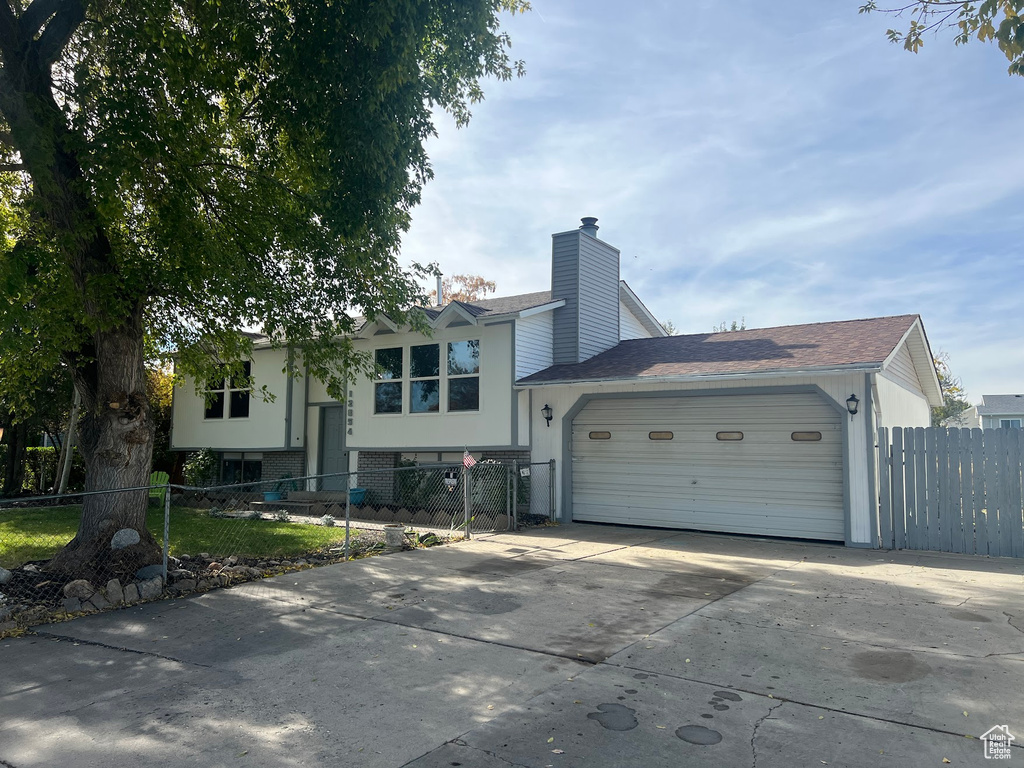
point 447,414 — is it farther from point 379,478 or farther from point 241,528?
point 241,528

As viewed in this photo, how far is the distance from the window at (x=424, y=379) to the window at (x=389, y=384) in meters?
0.42

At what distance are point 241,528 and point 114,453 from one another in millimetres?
5335

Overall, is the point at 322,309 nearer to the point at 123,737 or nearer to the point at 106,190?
the point at 106,190

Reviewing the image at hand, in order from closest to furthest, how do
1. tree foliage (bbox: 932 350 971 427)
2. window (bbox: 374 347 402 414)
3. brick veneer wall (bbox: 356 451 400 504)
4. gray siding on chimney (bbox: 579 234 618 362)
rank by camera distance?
gray siding on chimney (bbox: 579 234 618 362) < window (bbox: 374 347 402 414) < brick veneer wall (bbox: 356 451 400 504) < tree foliage (bbox: 932 350 971 427)

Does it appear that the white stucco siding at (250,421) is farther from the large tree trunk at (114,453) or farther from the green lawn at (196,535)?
the large tree trunk at (114,453)

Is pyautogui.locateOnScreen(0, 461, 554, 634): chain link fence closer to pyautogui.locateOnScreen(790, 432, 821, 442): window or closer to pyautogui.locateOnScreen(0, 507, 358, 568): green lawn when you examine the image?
pyautogui.locateOnScreen(0, 507, 358, 568): green lawn

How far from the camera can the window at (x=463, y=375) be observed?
15172 mm

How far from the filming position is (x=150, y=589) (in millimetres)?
7633

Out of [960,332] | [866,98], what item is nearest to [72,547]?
[866,98]

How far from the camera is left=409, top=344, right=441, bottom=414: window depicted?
15867 mm

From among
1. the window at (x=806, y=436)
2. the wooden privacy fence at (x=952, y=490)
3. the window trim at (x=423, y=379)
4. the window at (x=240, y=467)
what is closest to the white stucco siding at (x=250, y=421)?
the window at (x=240, y=467)

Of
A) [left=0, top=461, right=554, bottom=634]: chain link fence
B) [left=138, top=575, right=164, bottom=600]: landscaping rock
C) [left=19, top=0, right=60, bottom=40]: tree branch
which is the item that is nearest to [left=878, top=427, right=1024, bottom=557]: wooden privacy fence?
[left=0, top=461, right=554, bottom=634]: chain link fence

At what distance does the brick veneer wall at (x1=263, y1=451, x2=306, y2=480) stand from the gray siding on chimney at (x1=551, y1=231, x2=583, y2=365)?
26.7 ft

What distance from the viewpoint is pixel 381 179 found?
8.44 metres
